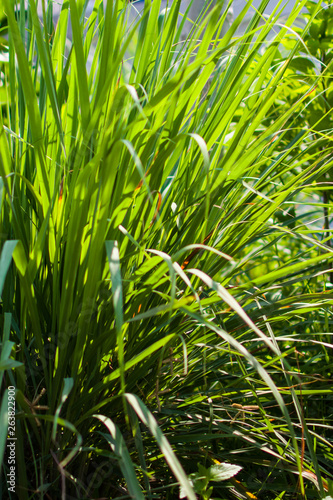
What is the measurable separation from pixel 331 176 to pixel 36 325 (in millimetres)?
804

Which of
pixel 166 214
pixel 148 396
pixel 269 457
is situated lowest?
pixel 269 457

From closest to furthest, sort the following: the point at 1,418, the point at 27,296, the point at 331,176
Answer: the point at 1,418
the point at 27,296
the point at 331,176

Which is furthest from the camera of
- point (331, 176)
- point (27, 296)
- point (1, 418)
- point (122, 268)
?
point (331, 176)

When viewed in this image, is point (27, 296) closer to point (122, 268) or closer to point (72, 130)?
point (122, 268)

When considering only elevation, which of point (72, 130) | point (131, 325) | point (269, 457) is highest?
point (72, 130)

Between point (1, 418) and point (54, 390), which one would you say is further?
point (54, 390)

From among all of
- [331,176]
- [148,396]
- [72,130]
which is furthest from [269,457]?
[331,176]

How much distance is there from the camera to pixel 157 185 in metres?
0.56

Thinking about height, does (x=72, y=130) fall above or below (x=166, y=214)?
above

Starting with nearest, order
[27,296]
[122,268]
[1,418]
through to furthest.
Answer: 1. [1,418]
2. [27,296]
3. [122,268]

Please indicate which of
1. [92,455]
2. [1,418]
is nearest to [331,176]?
[92,455]

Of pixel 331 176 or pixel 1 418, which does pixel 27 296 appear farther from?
pixel 331 176

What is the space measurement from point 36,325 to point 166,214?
9.8 inches

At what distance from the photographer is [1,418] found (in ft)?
1.06
